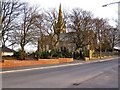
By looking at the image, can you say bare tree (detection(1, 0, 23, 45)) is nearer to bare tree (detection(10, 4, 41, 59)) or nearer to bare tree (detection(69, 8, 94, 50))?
bare tree (detection(10, 4, 41, 59))

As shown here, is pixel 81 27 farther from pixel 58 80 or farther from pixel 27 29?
pixel 58 80

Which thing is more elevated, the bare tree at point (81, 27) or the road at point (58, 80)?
the bare tree at point (81, 27)

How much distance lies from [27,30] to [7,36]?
7815 mm

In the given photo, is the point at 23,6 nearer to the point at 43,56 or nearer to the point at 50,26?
the point at 43,56

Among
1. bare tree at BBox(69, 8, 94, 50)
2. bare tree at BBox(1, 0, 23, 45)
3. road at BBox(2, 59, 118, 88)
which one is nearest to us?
road at BBox(2, 59, 118, 88)

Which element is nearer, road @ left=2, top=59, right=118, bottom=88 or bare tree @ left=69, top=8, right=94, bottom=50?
road @ left=2, top=59, right=118, bottom=88

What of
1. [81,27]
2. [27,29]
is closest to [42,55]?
[27,29]

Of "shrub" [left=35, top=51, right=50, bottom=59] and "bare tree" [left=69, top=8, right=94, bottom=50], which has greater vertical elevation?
"bare tree" [left=69, top=8, right=94, bottom=50]

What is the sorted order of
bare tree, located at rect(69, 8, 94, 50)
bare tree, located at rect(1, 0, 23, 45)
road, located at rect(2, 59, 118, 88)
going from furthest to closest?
bare tree, located at rect(69, 8, 94, 50) → bare tree, located at rect(1, 0, 23, 45) → road, located at rect(2, 59, 118, 88)

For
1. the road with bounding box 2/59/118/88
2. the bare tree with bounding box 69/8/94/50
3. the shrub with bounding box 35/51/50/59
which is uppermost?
the bare tree with bounding box 69/8/94/50

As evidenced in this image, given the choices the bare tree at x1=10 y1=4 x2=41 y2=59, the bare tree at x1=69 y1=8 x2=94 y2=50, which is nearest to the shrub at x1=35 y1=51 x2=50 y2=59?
Answer: the bare tree at x1=10 y1=4 x2=41 y2=59

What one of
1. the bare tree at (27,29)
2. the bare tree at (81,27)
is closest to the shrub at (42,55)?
the bare tree at (27,29)

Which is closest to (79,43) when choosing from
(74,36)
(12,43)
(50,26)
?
(74,36)

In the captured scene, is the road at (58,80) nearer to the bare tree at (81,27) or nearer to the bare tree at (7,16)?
the bare tree at (7,16)
